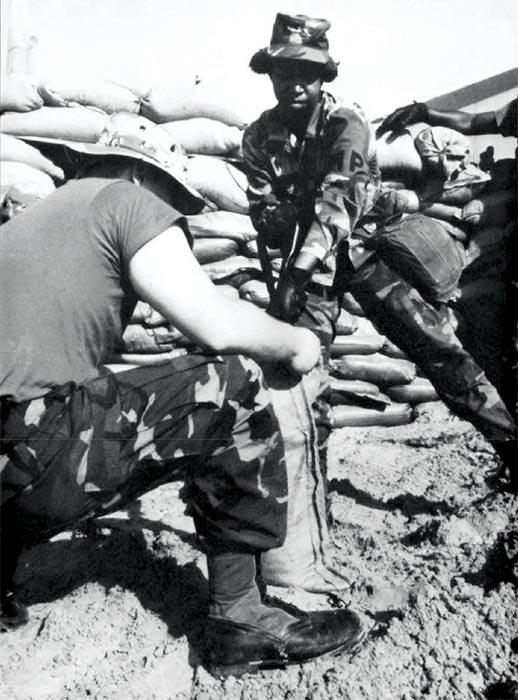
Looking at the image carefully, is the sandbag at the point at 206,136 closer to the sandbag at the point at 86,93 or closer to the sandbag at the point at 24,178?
the sandbag at the point at 86,93

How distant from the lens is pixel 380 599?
163cm

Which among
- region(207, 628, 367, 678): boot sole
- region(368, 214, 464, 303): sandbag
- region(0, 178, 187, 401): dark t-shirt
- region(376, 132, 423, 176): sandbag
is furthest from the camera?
region(376, 132, 423, 176): sandbag

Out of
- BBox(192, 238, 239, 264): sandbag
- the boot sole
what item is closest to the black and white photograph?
the boot sole

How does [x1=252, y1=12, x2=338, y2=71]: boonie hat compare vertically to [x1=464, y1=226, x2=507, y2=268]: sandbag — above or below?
above

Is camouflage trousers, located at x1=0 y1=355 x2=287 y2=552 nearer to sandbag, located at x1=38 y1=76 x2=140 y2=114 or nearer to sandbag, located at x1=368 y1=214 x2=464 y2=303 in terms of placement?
sandbag, located at x1=368 y1=214 x2=464 y2=303

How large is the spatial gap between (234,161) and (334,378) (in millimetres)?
1292

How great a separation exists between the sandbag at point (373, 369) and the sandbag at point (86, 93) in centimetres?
179

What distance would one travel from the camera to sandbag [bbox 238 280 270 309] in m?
3.28

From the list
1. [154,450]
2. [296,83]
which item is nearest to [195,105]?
[296,83]

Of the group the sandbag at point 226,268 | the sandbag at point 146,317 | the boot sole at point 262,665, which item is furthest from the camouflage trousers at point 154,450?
the sandbag at point 226,268

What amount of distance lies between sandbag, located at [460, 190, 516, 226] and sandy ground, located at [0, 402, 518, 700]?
143cm

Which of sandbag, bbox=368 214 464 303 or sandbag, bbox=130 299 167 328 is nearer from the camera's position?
sandbag, bbox=368 214 464 303

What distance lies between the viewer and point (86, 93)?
3600 millimetres

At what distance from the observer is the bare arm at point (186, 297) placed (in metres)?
1.23
